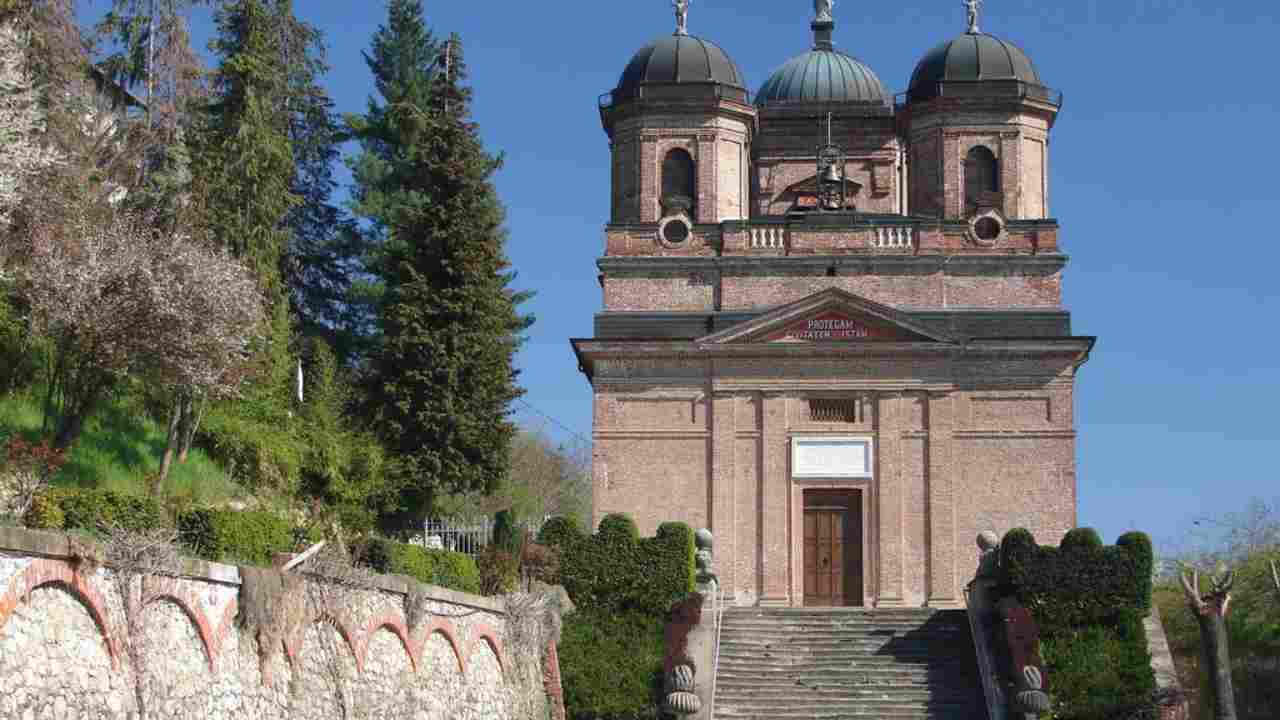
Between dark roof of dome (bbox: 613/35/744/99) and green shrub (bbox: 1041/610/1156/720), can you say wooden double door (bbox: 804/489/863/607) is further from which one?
dark roof of dome (bbox: 613/35/744/99)

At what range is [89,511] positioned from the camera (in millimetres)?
17109

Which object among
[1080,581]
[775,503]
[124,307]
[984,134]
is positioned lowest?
[1080,581]

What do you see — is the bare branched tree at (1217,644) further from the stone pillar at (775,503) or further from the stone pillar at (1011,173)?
the stone pillar at (1011,173)

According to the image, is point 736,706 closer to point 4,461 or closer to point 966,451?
point 966,451

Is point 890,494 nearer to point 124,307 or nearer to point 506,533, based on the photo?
point 506,533

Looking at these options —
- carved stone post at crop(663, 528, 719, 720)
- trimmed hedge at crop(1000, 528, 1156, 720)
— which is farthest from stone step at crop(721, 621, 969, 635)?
trimmed hedge at crop(1000, 528, 1156, 720)

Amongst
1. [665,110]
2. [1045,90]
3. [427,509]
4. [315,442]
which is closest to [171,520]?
[315,442]

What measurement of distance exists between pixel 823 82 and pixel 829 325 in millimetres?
9296

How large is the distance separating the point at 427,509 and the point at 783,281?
8668mm

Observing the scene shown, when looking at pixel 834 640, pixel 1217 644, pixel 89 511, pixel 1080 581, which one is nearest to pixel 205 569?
pixel 89 511

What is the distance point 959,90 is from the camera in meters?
38.1

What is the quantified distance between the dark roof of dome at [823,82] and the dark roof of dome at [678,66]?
405 cm

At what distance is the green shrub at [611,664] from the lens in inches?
1179

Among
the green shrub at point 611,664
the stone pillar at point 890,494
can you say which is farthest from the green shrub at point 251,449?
the stone pillar at point 890,494
